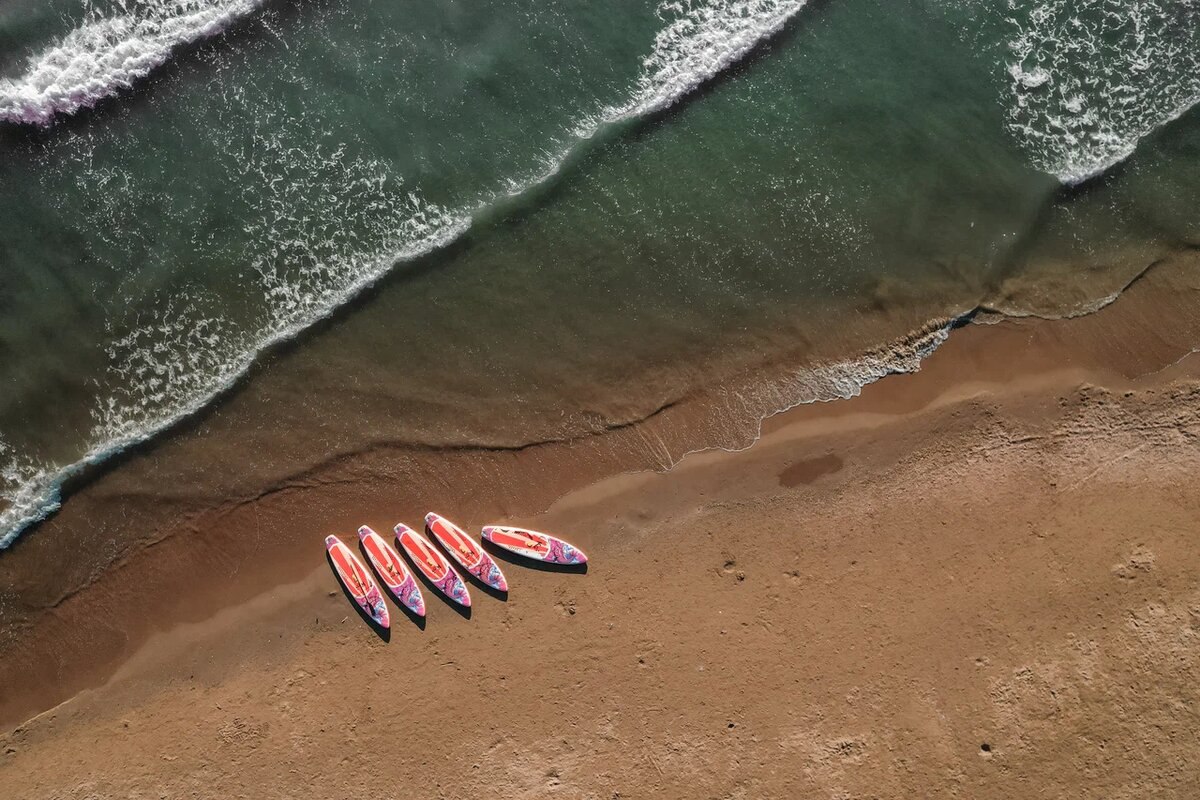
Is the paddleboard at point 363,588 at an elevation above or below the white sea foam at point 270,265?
below

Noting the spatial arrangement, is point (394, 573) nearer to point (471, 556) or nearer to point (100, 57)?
point (471, 556)

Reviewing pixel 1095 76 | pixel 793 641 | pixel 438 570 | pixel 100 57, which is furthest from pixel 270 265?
pixel 1095 76

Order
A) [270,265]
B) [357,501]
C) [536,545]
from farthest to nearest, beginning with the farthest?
[270,265] → [357,501] → [536,545]

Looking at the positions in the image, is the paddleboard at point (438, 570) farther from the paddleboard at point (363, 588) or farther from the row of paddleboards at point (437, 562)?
the paddleboard at point (363, 588)

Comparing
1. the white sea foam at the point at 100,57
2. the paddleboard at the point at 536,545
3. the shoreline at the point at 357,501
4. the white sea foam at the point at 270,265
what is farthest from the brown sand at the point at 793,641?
the white sea foam at the point at 100,57

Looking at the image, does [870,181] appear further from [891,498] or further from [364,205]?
[364,205]

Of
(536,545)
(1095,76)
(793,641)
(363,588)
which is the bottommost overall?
(793,641)
